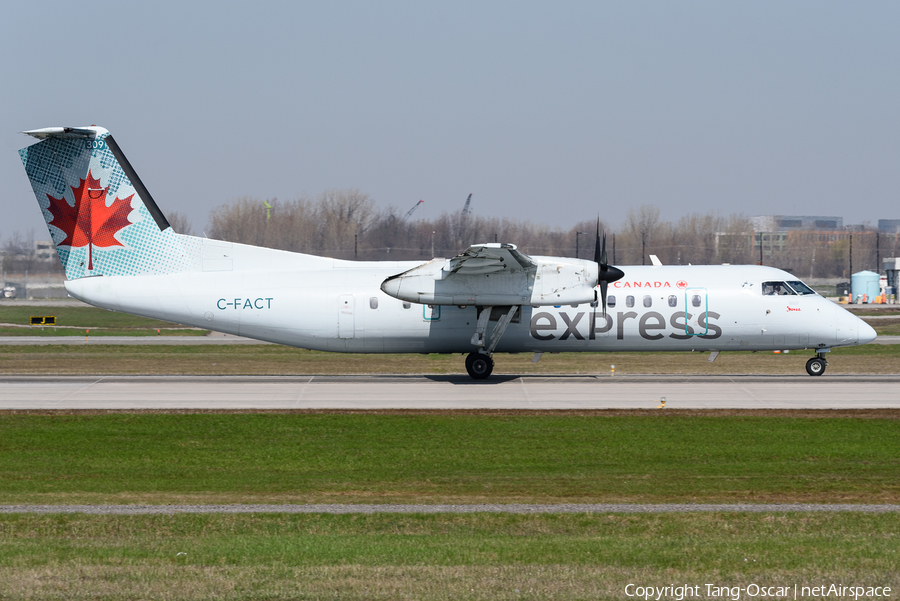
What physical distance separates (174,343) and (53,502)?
36288 mm

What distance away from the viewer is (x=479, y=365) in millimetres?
29656

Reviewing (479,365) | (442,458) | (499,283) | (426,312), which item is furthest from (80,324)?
(442,458)

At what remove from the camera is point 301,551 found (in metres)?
11.0

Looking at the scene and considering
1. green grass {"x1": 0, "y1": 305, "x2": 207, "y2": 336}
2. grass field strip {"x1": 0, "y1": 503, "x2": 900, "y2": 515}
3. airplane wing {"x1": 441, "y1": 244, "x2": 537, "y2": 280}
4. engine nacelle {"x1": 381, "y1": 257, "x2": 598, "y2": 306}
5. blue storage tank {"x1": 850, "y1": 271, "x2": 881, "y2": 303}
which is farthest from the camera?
blue storage tank {"x1": 850, "y1": 271, "x2": 881, "y2": 303}

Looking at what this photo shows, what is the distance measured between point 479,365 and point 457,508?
1606 cm

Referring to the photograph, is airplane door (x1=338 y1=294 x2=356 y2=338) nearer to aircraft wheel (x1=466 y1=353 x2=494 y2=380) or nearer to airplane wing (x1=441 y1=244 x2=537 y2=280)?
airplane wing (x1=441 y1=244 x2=537 y2=280)

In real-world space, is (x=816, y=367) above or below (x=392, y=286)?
below

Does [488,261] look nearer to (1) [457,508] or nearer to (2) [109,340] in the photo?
(1) [457,508]

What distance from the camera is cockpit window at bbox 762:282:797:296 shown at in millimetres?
30016

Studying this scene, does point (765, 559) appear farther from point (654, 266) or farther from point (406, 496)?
point (654, 266)

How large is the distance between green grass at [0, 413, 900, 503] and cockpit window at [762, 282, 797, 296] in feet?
27.9

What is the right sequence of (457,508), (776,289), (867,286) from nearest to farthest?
(457,508), (776,289), (867,286)
